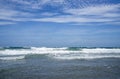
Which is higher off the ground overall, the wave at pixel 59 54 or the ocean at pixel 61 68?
the ocean at pixel 61 68

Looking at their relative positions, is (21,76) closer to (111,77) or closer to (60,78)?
(60,78)

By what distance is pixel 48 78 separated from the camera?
10711 millimetres

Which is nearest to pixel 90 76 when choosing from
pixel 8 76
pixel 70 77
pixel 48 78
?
pixel 70 77

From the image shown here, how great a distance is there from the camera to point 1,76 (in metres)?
11.2

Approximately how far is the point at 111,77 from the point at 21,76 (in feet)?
16.0

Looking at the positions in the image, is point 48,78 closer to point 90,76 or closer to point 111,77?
point 90,76

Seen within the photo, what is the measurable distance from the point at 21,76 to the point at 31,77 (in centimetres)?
64

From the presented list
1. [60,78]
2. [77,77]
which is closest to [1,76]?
[60,78]

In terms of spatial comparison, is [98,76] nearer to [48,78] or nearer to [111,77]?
[111,77]

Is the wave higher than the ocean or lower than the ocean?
lower

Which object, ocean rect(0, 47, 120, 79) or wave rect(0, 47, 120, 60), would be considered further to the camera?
wave rect(0, 47, 120, 60)

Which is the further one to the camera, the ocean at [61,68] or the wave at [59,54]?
the wave at [59,54]

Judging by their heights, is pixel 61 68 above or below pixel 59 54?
above

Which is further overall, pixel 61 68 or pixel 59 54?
pixel 59 54
